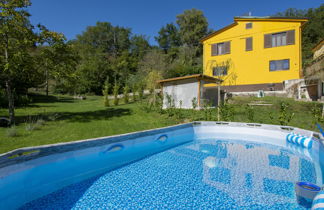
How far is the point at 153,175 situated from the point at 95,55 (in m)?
34.5

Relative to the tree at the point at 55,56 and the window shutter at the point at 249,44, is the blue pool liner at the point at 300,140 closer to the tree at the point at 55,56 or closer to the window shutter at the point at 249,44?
the tree at the point at 55,56

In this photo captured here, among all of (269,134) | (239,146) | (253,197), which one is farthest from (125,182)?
(269,134)

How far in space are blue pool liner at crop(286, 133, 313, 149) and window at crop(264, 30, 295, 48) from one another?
1509cm

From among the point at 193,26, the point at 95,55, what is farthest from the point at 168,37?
the point at 95,55

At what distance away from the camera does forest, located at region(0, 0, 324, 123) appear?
8.34 meters

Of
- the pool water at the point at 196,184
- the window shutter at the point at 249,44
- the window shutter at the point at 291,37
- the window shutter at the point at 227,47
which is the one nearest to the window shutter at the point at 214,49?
the window shutter at the point at 227,47

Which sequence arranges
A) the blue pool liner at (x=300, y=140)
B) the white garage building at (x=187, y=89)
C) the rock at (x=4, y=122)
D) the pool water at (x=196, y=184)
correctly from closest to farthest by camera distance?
the pool water at (x=196, y=184), the blue pool liner at (x=300, y=140), the rock at (x=4, y=122), the white garage building at (x=187, y=89)

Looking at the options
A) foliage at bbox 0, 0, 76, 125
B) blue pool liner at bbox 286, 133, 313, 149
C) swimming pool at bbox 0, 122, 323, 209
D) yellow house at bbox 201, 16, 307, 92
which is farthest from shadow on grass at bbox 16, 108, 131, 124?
yellow house at bbox 201, 16, 307, 92

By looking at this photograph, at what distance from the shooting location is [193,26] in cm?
4338

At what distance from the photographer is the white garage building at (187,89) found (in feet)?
45.5

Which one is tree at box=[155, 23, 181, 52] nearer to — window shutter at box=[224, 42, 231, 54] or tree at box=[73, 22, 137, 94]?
tree at box=[73, 22, 137, 94]

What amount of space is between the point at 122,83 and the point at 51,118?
82.0 feet

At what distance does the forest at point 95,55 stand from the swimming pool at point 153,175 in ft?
17.2

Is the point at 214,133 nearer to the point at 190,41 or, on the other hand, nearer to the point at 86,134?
the point at 86,134
